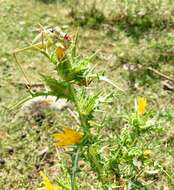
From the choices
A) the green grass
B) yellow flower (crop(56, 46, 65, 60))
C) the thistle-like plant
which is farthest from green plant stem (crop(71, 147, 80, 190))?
the green grass

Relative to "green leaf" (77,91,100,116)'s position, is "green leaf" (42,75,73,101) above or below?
above

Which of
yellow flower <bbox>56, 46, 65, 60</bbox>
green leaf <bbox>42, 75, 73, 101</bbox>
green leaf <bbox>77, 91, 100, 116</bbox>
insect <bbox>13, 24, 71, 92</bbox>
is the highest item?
insect <bbox>13, 24, 71, 92</bbox>

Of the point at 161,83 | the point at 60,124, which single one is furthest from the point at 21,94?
the point at 161,83

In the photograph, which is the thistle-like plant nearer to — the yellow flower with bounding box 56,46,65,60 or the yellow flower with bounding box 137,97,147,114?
the yellow flower with bounding box 56,46,65,60

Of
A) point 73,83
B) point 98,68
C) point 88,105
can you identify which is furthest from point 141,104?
point 98,68

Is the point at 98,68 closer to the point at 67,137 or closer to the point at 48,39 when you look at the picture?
the point at 67,137

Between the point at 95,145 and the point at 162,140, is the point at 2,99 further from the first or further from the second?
the point at 95,145
